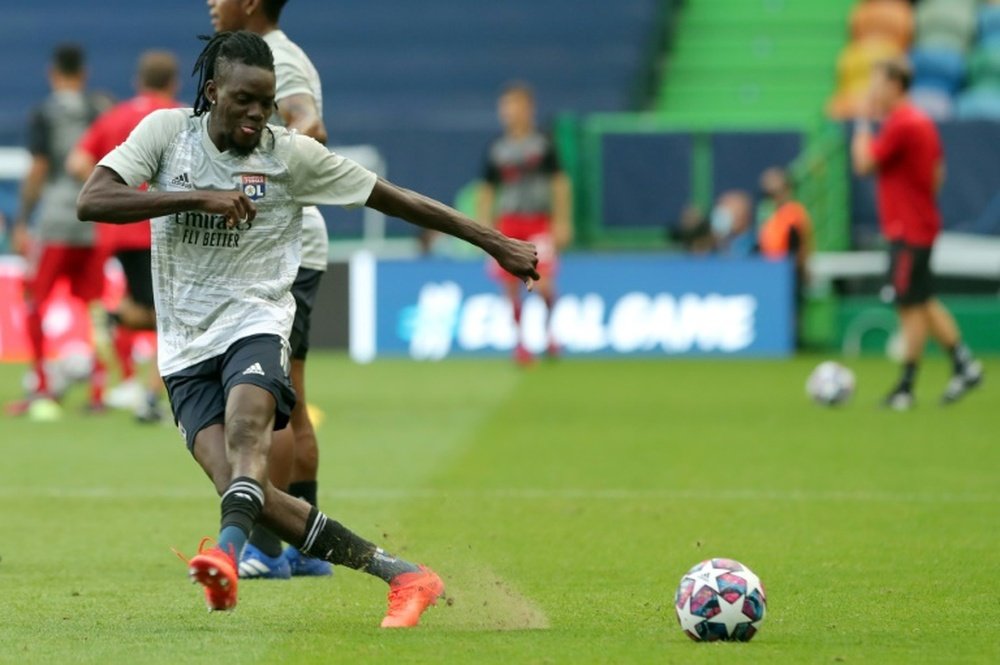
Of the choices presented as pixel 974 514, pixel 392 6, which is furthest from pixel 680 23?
pixel 974 514

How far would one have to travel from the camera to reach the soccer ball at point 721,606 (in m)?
5.75

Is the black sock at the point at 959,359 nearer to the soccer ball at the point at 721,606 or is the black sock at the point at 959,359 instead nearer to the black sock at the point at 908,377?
the black sock at the point at 908,377

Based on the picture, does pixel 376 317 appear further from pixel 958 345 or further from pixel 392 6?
pixel 392 6

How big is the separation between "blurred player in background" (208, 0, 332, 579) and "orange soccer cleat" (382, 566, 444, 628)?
112cm

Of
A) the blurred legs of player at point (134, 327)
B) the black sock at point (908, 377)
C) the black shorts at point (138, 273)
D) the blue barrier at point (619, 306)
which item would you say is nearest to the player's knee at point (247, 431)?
the blurred legs of player at point (134, 327)

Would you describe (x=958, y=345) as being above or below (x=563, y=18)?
below

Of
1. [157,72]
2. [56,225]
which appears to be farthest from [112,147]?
[56,225]

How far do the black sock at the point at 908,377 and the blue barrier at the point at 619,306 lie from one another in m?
5.47

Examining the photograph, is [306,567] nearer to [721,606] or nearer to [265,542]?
[265,542]

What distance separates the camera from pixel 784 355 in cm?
2008

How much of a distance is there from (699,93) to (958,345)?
1293 cm

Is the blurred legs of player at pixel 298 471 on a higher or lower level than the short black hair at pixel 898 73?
lower

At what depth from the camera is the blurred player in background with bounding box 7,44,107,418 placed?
46.0 ft

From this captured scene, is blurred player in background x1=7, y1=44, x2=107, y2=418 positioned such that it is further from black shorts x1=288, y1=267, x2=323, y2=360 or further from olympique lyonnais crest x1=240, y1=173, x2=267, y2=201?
olympique lyonnais crest x1=240, y1=173, x2=267, y2=201
